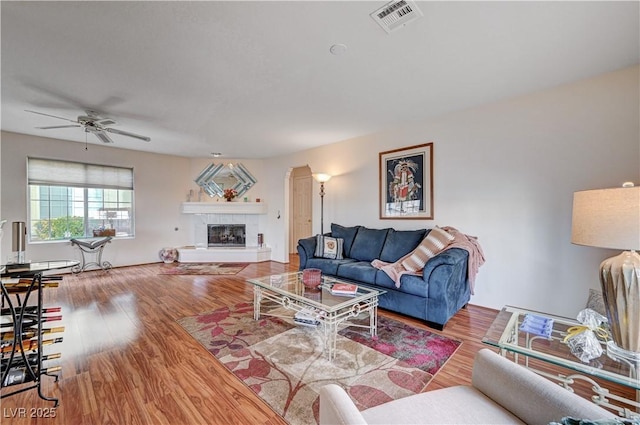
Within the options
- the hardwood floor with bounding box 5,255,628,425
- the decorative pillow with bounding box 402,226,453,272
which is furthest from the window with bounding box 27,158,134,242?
the decorative pillow with bounding box 402,226,453,272

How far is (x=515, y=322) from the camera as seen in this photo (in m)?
1.73

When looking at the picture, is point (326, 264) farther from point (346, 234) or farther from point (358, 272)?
point (346, 234)

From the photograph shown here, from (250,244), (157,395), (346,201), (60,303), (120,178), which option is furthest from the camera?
(250,244)

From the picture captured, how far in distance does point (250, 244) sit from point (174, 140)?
9.58 ft

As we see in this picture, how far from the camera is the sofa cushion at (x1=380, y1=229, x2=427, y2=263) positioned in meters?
3.45

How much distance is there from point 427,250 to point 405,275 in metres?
0.44

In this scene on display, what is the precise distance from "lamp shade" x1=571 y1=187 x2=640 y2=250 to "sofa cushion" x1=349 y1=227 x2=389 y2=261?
94.4 inches

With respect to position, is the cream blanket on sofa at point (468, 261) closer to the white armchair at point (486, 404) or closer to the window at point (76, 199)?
the white armchair at point (486, 404)

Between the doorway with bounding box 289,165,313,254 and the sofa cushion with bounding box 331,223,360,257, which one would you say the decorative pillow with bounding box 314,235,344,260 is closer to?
the sofa cushion with bounding box 331,223,360,257

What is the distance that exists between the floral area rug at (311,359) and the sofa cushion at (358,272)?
49 cm

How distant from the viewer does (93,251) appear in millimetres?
5031

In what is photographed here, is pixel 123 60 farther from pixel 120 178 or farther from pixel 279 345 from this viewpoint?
pixel 120 178

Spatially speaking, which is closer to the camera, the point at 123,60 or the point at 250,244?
the point at 123,60

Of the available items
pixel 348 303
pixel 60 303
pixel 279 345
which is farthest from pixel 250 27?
pixel 60 303
